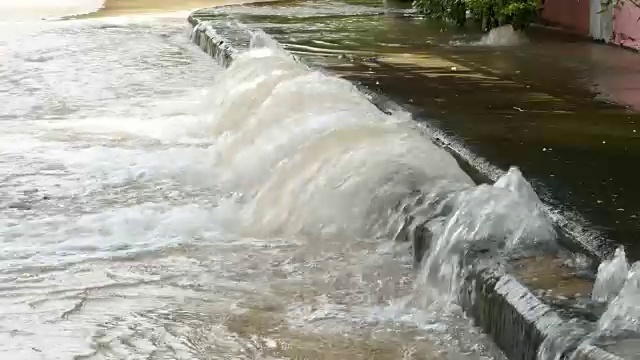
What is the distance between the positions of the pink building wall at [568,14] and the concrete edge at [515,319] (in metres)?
8.13

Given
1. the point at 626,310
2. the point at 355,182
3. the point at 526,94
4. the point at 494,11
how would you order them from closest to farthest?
the point at 626,310 < the point at 355,182 < the point at 526,94 < the point at 494,11

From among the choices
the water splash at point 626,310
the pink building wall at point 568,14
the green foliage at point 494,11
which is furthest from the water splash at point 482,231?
the pink building wall at point 568,14

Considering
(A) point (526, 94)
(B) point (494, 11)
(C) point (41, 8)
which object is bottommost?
(C) point (41, 8)

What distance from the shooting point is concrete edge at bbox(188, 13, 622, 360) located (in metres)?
2.94

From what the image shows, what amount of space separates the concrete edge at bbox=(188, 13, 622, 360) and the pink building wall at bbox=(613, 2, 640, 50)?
687cm

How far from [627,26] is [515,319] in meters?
7.56

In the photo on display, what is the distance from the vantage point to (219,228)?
524 centimetres

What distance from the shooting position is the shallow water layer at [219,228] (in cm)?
376

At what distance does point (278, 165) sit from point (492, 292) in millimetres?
2619

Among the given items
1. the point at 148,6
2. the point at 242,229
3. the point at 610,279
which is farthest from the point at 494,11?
the point at 148,6

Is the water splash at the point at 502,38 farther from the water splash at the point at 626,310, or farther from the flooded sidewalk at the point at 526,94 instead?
the water splash at the point at 626,310

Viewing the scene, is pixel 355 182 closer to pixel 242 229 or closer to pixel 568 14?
pixel 242 229

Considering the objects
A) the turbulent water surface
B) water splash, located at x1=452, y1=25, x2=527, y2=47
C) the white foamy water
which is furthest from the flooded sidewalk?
the white foamy water

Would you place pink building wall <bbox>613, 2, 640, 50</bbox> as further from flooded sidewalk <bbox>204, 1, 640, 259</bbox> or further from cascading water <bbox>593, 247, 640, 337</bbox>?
cascading water <bbox>593, 247, 640, 337</bbox>
